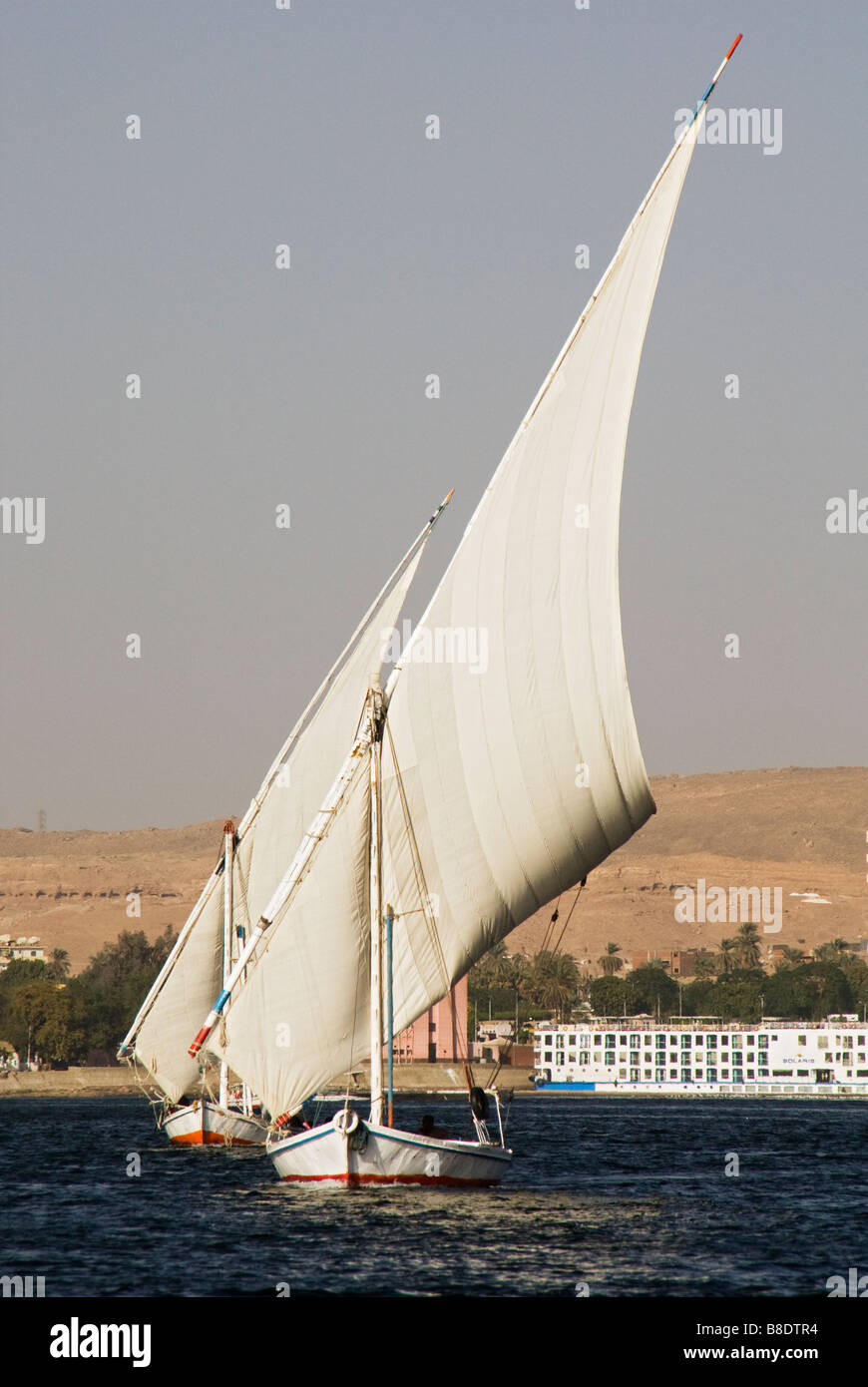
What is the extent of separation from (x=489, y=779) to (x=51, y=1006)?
406 feet

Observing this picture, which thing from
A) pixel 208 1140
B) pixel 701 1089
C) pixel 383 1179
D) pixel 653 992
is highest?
pixel 653 992

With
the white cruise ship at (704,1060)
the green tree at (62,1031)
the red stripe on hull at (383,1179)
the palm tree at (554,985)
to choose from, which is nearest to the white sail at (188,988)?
the red stripe on hull at (383,1179)

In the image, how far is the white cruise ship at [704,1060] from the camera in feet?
498

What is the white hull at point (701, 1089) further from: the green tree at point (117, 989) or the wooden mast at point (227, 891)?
the wooden mast at point (227, 891)

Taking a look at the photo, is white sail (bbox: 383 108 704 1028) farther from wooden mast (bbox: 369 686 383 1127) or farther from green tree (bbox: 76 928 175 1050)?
green tree (bbox: 76 928 175 1050)

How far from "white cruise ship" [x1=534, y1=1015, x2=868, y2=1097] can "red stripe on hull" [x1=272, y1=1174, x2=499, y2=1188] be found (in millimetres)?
116258

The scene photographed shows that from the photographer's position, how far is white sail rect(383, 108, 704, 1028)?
36094 millimetres

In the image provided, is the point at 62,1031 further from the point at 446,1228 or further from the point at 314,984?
the point at 446,1228

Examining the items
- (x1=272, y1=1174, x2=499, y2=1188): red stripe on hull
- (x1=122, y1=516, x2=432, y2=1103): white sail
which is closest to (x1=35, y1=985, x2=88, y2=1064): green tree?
(x1=122, y1=516, x2=432, y2=1103): white sail

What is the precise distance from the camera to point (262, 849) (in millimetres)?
59750

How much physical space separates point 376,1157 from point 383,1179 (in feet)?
1.40

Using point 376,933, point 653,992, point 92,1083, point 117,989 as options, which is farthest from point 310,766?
point 653,992
